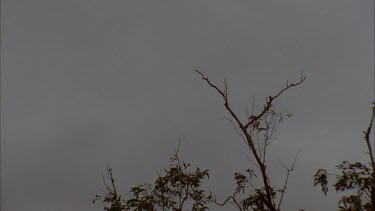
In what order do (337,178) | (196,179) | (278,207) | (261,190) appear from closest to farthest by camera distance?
1. (337,178)
2. (278,207)
3. (261,190)
4. (196,179)

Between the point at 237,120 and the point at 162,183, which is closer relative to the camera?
the point at 237,120

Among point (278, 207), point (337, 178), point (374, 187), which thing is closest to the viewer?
point (374, 187)

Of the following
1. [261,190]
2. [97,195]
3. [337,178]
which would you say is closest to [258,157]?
[261,190]

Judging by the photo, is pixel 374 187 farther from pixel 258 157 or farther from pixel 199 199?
pixel 199 199

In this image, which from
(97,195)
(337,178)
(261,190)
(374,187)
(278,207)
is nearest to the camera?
(374,187)

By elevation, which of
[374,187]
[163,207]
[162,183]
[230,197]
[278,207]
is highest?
[162,183]

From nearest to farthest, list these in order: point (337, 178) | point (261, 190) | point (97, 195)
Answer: point (337, 178), point (261, 190), point (97, 195)

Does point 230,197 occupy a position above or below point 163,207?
below

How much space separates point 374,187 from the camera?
8891 mm

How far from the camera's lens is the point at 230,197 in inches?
479

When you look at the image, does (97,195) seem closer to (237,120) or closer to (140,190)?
(140,190)

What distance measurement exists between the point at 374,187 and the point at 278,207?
3.04m

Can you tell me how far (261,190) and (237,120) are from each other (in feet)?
7.84

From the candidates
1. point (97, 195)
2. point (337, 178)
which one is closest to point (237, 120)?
point (337, 178)
